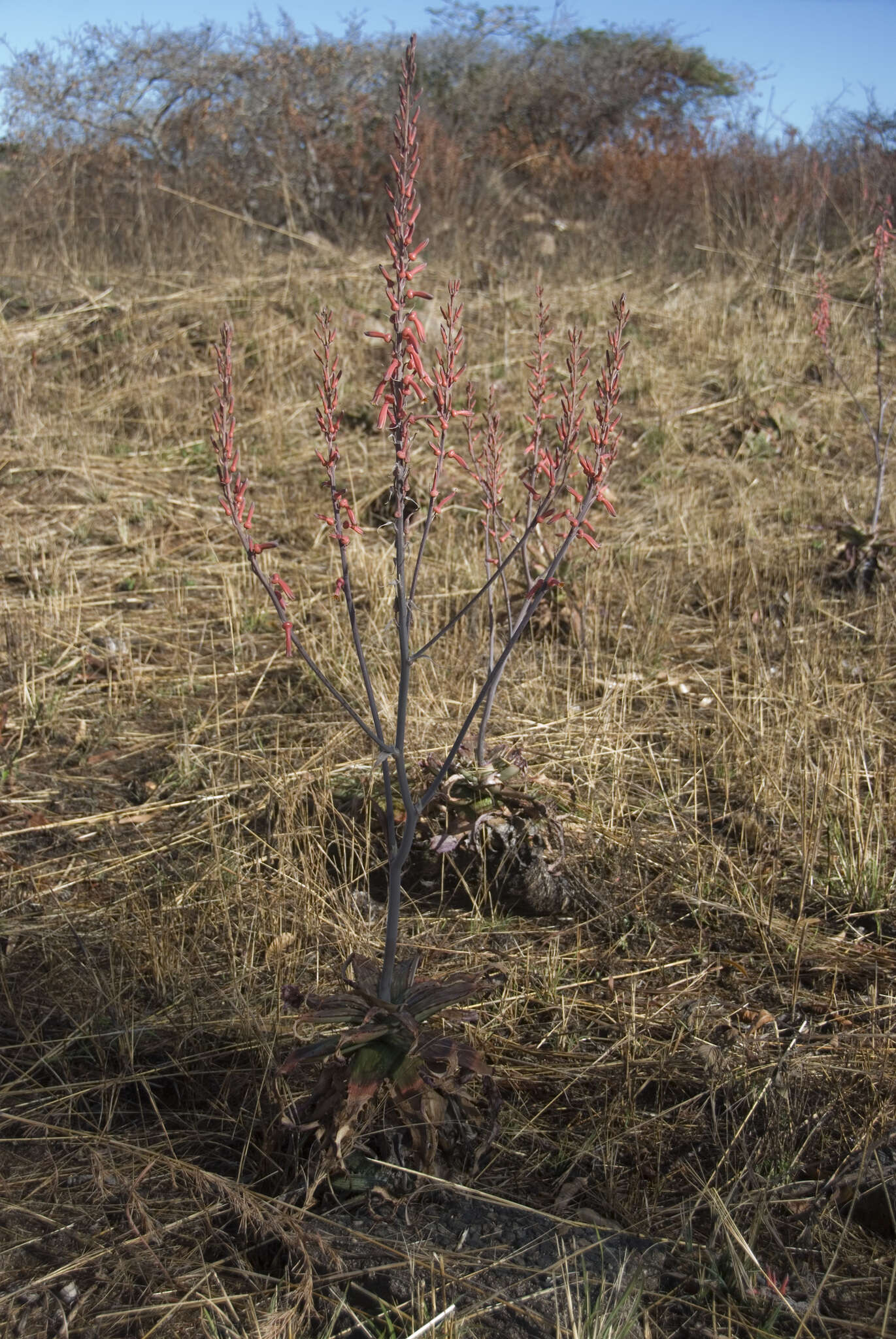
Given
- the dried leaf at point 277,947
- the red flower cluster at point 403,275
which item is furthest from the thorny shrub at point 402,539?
the dried leaf at point 277,947

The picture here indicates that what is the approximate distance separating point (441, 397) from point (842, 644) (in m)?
3.04

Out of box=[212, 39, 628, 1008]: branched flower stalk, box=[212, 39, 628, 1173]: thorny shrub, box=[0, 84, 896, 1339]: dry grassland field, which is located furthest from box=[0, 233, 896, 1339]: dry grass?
box=[212, 39, 628, 1008]: branched flower stalk

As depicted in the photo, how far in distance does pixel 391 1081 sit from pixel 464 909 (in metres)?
1.02

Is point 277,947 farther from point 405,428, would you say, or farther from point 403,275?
point 403,275

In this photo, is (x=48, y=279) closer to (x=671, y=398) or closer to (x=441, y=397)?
(x=671, y=398)

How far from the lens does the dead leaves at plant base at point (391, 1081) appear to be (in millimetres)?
1919

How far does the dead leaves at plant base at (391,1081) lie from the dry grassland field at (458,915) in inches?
0.9

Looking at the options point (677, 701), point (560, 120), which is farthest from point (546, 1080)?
point (560, 120)

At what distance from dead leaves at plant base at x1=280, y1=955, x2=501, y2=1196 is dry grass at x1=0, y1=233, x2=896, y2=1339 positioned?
11cm

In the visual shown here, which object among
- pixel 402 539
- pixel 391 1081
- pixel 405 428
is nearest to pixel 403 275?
pixel 405 428

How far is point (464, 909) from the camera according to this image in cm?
294

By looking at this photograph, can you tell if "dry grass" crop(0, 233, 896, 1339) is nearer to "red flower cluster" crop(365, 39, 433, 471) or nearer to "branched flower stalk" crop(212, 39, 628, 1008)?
"branched flower stalk" crop(212, 39, 628, 1008)

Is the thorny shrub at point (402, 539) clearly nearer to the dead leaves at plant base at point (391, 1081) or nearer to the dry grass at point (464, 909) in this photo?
the dead leaves at plant base at point (391, 1081)

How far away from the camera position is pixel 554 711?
3.78 meters
